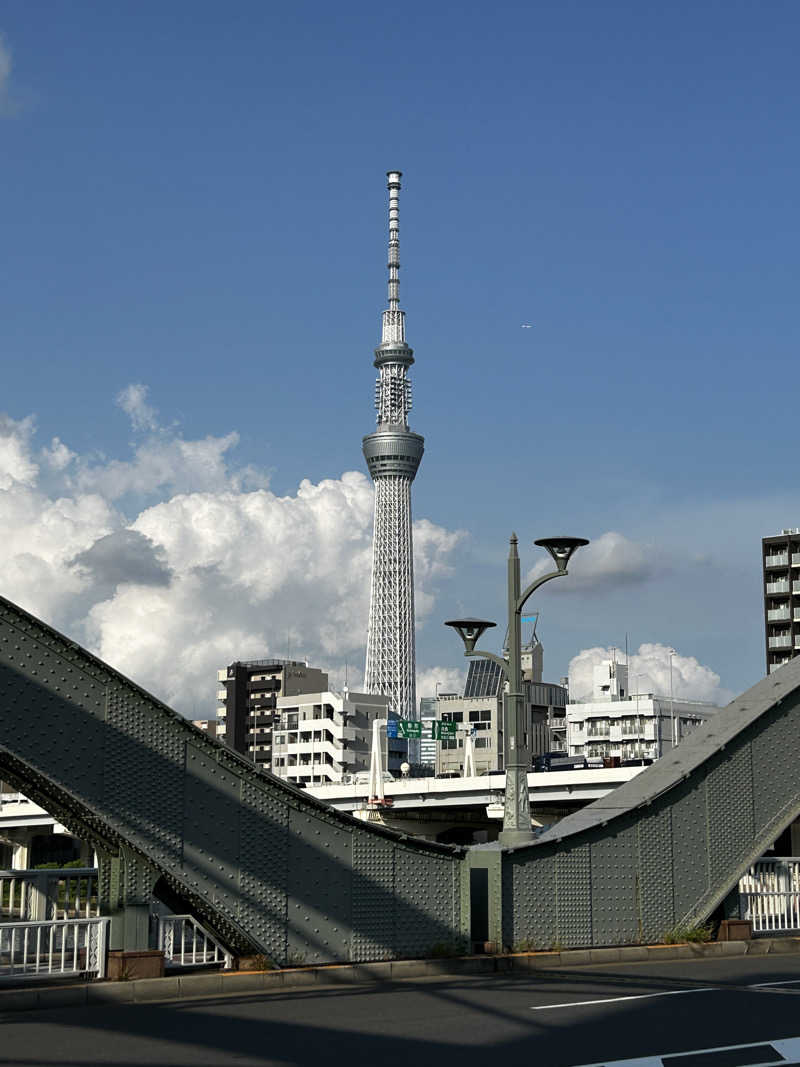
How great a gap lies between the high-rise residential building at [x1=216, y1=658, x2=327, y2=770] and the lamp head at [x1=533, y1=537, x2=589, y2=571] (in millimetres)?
168560

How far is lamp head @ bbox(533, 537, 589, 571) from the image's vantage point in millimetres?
23156

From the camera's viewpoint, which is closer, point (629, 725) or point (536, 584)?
point (536, 584)

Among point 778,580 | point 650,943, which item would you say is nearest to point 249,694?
point 778,580

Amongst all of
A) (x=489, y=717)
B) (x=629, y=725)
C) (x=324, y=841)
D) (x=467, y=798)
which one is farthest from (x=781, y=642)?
(x=324, y=841)

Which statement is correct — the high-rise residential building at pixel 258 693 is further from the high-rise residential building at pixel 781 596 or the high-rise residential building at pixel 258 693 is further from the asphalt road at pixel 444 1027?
the asphalt road at pixel 444 1027

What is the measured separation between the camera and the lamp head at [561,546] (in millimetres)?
23156

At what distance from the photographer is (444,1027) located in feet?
42.1

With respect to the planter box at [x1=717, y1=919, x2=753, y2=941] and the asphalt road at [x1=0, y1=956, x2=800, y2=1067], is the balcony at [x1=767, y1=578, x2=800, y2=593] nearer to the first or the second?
the planter box at [x1=717, y1=919, x2=753, y2=941]

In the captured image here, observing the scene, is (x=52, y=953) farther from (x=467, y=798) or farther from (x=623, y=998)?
(x=467, y=798)

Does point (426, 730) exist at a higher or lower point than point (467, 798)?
higher

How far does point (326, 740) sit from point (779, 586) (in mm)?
→ 61623

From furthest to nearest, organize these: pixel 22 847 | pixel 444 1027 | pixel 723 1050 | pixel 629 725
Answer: pixel 629 725 → pixel 22 847 → pixel 444 1027 → pixel 723 1050

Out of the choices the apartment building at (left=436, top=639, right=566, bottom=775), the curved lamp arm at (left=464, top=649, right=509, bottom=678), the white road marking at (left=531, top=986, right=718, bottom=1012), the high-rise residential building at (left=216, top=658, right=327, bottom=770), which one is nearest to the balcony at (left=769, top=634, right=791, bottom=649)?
the apartment building at (left=436, top=639, right=566, bottom=775)

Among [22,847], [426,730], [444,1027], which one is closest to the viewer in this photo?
[444,1027]
